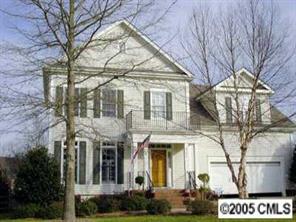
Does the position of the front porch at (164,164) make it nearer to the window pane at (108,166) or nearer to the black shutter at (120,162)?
the black shutter at (120,162)

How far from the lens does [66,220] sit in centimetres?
1566

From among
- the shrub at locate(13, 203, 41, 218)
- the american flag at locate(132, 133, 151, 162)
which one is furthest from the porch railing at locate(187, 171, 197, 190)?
the shrub at locate(13, 203, 41, 218)

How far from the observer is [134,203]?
2297 cm

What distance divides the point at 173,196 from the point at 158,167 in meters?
2.88

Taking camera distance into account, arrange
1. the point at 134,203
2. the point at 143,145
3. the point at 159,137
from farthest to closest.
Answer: the point at 159,137
the point at 143,145
the point at 134,203

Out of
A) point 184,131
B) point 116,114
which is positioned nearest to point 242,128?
point 184,131

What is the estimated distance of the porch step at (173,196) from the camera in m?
25.1

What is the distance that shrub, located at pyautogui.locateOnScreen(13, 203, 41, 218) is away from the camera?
2072 centimetres

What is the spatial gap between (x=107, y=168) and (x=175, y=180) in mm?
3953

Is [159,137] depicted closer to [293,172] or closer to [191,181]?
[191,181]

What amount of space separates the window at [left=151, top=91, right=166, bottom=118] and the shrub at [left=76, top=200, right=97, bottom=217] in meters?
7.82

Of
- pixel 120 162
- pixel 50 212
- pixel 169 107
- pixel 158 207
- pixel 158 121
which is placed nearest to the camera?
pixel 50 212

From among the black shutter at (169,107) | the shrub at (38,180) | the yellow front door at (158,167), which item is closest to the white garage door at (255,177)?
the yellow front door at (158,167)

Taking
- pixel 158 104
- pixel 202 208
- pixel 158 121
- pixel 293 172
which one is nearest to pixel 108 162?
pixel 158 121
